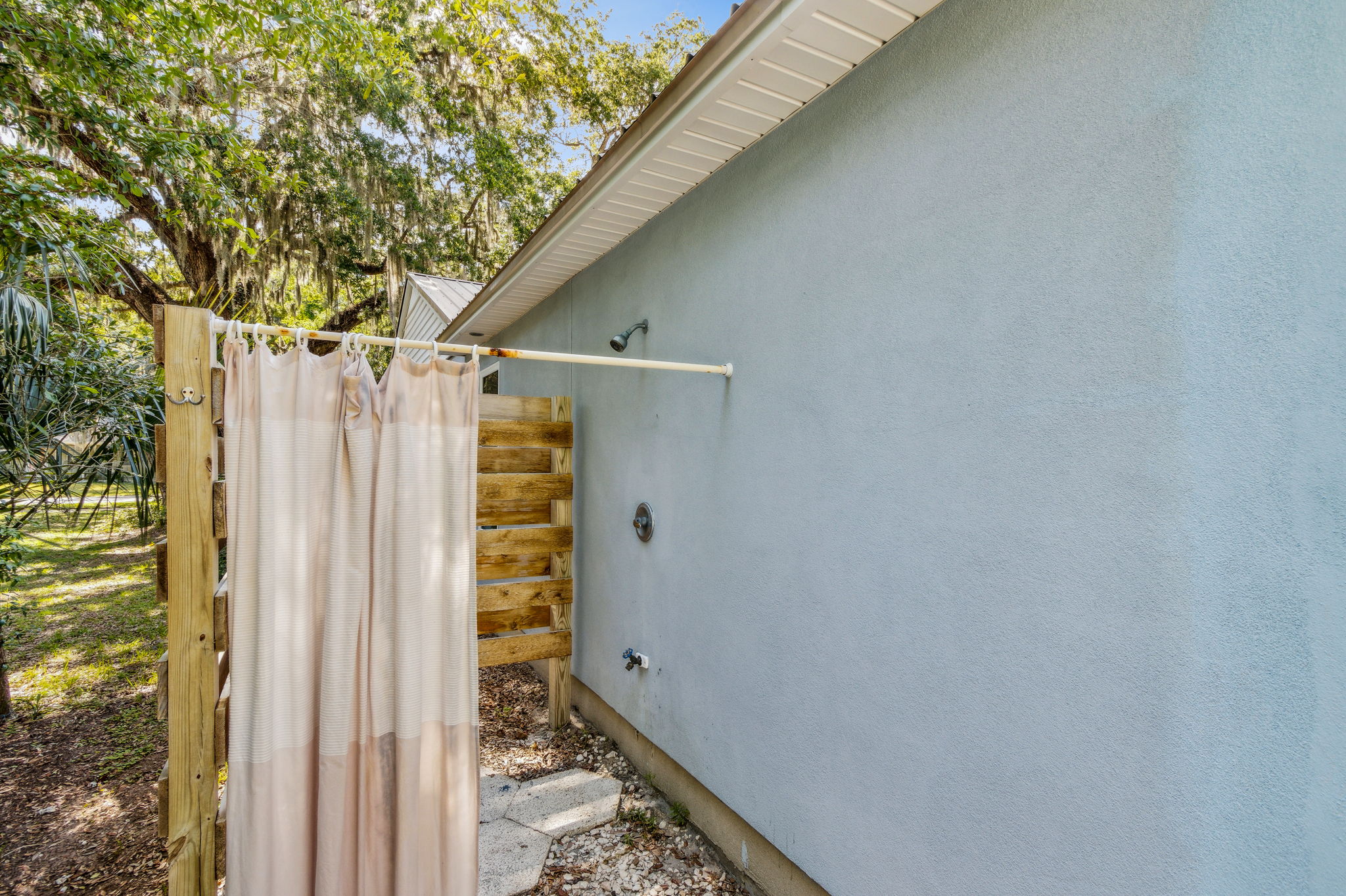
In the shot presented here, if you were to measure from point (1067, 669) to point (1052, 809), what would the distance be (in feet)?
1.22

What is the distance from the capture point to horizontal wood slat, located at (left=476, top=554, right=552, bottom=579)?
4.01m

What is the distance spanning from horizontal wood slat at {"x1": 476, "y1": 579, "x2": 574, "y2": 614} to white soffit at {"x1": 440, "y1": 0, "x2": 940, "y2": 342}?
2.30 m

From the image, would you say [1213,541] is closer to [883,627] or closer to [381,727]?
[883,627]

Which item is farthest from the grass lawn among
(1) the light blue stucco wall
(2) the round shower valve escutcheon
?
(1) the light blue stucco wall

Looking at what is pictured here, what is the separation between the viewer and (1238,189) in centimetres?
131

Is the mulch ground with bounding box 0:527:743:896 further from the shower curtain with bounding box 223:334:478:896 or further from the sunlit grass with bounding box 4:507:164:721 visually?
the shower curtain with bounding box 223:334:478:896

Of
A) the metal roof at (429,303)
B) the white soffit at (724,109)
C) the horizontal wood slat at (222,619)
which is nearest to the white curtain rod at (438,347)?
the horizontal wood slat at (222,619)

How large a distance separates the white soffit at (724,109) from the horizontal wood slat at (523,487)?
157 centimetres

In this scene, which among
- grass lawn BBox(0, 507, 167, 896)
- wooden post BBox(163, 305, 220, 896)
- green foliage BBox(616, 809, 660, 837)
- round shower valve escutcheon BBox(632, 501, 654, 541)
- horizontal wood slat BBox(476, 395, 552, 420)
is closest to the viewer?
wooden post BBox(163, 305, 220, 896)

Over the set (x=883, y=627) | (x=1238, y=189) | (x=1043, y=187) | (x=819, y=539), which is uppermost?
(x=1043, y=187)

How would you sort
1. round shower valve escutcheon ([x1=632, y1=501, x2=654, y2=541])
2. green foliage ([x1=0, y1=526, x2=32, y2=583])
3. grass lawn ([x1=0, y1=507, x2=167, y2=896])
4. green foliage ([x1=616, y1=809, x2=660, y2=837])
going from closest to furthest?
grass lawn ([x1=0, y1=507, x2=167, y2=896]) < green foliage ([x1=616, y1=809, x2=660, y2=837]) < round shower valve escutcheon ([x1=632, y1=501, x2=654, y2=541]) < green foliage ([x1=0, y1=526, x2=32, y2=583])

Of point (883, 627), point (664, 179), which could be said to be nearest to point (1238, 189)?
point (883, 627)

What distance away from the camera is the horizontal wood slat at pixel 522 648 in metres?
3.86

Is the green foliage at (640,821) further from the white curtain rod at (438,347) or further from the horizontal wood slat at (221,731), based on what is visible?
the white curtain rod at (438,347)
